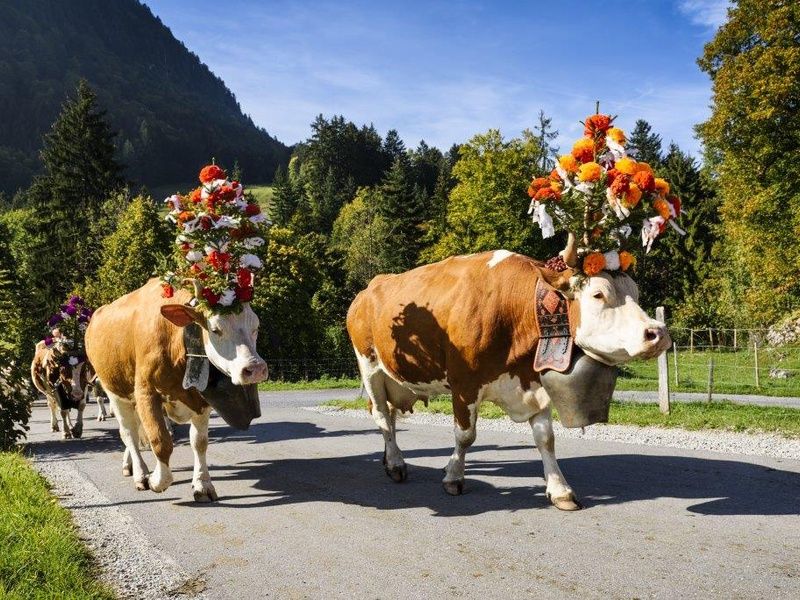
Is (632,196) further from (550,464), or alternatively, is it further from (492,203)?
(492,203)

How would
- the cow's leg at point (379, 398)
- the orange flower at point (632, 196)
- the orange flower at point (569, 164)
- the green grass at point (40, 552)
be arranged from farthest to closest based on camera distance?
the cow's leg at point (379, 398) < the orange flower at point (569, 164) < the orange flower at point (632, 196) < the green grass at point (40, 552)

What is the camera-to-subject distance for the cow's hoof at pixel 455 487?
21.6 feet

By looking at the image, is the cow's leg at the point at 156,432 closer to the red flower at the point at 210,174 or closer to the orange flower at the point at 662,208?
the red flower at the point at 210,174

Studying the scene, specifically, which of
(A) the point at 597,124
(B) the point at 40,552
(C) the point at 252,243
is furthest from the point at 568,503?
(B) the point at 40,552

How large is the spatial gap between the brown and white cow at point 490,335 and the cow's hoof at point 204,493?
196cm

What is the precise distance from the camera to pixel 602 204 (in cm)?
551

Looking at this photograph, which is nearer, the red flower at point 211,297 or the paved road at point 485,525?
the paved road at point 485,525

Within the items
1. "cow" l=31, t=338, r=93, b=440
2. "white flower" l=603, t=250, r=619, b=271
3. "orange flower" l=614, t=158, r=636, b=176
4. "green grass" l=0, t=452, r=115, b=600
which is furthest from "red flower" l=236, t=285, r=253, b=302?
"cow" l=31, t=338, r=93, b=440

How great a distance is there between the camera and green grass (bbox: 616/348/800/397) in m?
19.6

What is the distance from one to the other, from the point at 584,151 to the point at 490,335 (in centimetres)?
186

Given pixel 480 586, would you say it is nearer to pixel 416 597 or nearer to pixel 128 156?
pixel 416 597

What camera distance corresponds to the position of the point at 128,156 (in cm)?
13312

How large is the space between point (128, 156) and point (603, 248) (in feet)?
470

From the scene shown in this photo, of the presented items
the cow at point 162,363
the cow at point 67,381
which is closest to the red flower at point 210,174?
the cow at point 162,363
